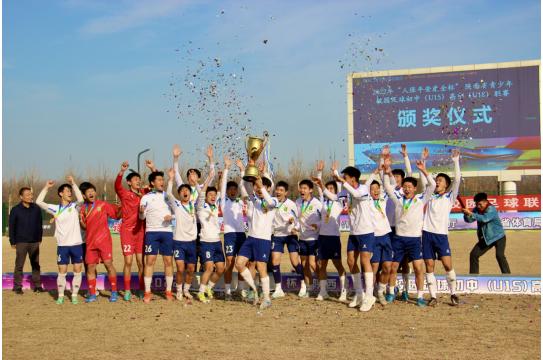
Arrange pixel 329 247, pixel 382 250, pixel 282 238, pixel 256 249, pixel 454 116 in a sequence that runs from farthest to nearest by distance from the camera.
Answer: pixel 454 116 → pixel 282 238 → pixel 329 247 → pixel 256 249 → pixel 382 250

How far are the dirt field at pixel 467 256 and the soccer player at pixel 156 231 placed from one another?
493cm

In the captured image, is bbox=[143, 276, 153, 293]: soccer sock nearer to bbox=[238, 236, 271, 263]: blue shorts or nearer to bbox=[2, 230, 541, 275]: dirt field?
bbox=[238, 236, 271, 263]: blue shorts

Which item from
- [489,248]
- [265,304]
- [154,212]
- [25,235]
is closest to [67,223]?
[154,212]

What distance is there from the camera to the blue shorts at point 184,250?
1090 cm

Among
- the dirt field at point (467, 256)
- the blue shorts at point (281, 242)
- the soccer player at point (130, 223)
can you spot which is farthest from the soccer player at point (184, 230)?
the dirt field at point (467, 256)

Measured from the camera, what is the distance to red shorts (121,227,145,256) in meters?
11.0

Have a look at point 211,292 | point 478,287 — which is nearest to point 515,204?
point 478,287

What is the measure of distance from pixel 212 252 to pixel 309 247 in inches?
62.7

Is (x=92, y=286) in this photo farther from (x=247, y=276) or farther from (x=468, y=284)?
(x=468, y=284)

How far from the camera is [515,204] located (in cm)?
2880

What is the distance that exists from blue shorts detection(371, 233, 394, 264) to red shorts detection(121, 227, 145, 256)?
3.85 metres

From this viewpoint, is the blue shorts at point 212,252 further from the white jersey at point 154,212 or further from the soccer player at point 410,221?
the soccer player at point 410,221

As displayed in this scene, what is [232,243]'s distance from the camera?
11.2 m

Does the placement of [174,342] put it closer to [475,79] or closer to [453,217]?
[453,217]
